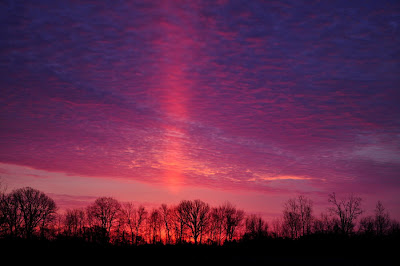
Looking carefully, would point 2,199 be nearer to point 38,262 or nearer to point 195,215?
point 195,215

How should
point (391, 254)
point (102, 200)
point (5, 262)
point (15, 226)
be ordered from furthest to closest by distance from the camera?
point (102, 200)
point (15, 226)
point (391, 254)
point (5, 262)

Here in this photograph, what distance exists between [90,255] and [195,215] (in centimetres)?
8514

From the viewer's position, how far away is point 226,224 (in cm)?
11719

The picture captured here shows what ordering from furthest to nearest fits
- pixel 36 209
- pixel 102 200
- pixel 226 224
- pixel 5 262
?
pixel 226 224 < pixel 102 200 < pixel 36 209 < pixel 5 262

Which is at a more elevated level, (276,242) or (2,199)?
(2,199)

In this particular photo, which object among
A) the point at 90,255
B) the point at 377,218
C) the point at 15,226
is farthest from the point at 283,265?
the point at 377,218

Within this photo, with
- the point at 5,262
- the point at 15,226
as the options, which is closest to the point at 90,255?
the point at 5,262

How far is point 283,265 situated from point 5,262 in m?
22.2

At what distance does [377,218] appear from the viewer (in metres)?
118

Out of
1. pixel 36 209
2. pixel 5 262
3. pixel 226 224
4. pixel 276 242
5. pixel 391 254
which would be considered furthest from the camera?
pixel 226 224

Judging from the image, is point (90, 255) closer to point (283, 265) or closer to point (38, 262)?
point (38, 262)

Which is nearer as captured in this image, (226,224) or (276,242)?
(276,242)

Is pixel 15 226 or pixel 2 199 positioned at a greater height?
pixel 2 199

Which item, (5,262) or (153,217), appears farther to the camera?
(153,217)
